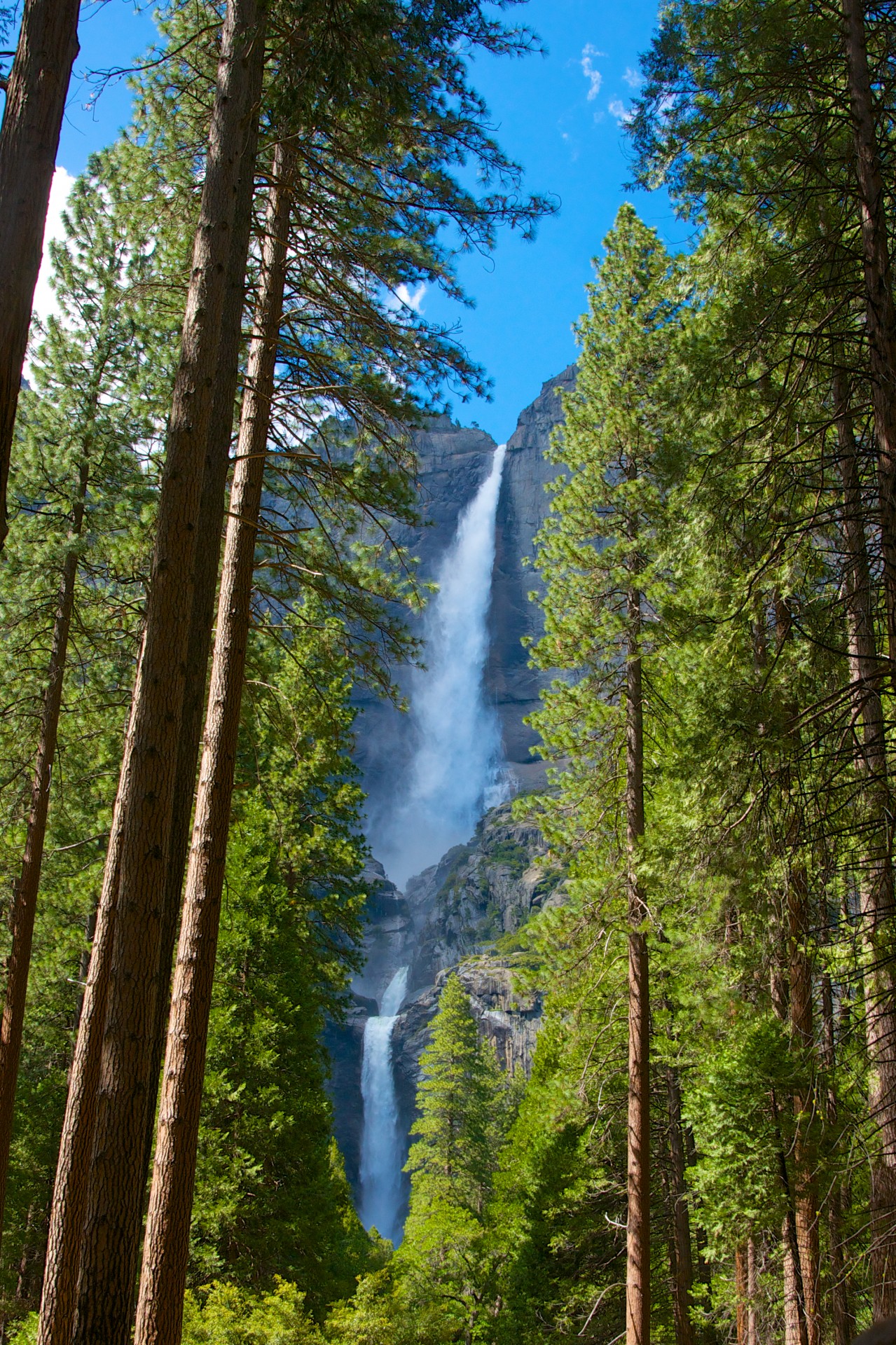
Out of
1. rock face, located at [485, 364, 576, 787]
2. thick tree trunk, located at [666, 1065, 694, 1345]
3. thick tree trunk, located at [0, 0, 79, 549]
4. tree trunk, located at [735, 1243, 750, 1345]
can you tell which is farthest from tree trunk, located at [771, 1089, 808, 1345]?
rock face, located at [485, 364, 576, 787]

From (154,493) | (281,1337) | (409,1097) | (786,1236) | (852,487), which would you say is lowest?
(409,1097)

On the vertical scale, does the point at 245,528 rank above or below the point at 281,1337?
above

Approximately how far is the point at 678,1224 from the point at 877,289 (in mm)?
10164

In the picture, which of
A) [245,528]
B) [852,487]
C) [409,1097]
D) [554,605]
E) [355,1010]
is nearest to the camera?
[852,487]

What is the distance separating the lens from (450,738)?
273 ft

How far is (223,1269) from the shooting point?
9367 millimetres

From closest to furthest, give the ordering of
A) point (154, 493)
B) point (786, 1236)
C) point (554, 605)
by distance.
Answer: point (786, 1236), point (154, 493), point (554, 605)

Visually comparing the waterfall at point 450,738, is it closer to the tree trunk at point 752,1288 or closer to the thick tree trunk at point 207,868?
the tree trunk at point 752,1288

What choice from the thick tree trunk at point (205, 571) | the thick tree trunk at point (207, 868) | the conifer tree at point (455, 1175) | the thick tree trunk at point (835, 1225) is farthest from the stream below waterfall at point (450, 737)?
the thick tree trunk at point (205, 571)

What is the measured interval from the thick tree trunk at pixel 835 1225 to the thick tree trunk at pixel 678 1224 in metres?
1.46

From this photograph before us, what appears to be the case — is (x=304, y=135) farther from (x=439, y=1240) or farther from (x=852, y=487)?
(x=439, y=1240)

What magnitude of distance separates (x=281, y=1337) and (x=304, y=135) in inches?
355

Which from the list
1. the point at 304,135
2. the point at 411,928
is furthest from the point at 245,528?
the point at 411,928

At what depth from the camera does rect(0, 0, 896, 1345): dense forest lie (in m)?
4.09
